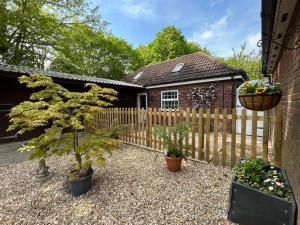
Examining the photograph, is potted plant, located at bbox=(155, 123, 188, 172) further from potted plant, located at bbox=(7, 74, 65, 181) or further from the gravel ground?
potted plant, located at bbox=(7, 74, 65, 181)

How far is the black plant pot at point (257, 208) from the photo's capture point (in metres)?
1.47

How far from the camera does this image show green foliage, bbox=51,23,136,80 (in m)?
14.8

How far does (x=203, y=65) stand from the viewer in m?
9.41

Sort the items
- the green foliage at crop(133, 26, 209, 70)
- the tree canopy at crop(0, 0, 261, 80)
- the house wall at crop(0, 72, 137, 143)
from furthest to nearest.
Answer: the green foliage at crop(133, 26, 209, 70), the tree canopy at crop(0, 0, 261, 80), the house wall at crop(0, 72, 137, 143)

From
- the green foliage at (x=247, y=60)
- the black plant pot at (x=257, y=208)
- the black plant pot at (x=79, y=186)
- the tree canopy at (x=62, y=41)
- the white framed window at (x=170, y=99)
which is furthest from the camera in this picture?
the green foliage at (x=247, y=60)

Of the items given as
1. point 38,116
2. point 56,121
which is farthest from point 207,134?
point 38,116

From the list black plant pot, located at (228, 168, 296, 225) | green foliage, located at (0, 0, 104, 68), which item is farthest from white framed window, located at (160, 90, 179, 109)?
green foliage, located at (0, 0, 104, 68)

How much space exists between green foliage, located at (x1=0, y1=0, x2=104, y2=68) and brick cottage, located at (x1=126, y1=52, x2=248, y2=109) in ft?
27.3

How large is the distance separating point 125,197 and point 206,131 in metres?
2.41

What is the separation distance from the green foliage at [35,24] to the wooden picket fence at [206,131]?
1102 cm

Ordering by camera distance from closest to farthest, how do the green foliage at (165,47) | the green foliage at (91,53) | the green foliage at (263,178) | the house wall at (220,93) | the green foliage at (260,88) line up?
the green foliage at (263,178)
the green foliage at (260,88)
the house wall at (220,93)
the green foliage at (91,53)
the green foliage at (165,47)

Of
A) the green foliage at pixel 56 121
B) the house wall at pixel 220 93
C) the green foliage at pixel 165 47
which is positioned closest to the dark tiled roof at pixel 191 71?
the house wall at pixel 220 93

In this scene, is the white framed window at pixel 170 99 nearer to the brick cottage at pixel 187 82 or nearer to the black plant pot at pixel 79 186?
the brick cottage at pixel 187 82

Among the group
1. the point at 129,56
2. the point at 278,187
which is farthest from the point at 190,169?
the point at 129,56
